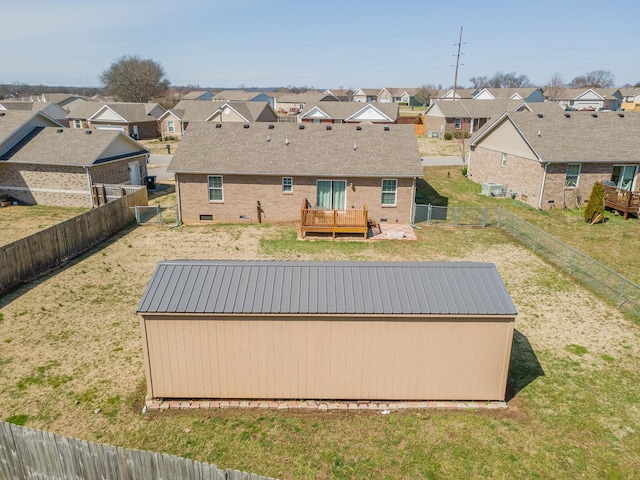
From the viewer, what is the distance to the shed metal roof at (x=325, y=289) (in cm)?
1041

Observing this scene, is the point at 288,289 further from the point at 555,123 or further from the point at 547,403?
the point at 555,123

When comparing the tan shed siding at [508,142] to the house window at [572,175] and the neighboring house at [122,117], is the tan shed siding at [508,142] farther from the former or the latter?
the neighboring house at [122,117]

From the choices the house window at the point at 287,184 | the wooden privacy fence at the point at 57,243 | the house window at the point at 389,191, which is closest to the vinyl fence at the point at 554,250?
the house window at the point at 389,191

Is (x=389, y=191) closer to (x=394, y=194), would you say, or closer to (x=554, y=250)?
(x=394, y=194)

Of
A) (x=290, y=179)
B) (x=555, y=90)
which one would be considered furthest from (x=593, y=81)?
(x=290, y=179)

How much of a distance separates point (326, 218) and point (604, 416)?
15454mm

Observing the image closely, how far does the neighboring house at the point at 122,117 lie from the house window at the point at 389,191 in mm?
44596

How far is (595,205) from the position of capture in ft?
85.7

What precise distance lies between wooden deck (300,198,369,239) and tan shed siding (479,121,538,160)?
525 inches

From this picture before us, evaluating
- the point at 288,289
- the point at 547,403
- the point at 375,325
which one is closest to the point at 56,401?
the point at 288,289

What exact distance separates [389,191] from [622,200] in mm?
14325

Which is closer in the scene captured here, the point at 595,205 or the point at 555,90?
the point at 595,205

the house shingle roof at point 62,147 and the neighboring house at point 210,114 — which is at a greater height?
the neighboring house at point 210,114

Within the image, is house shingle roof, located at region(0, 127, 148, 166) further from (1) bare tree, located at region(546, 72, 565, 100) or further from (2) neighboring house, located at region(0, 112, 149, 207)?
(1) bare tree, located at region(546, 72, 565, 100)
